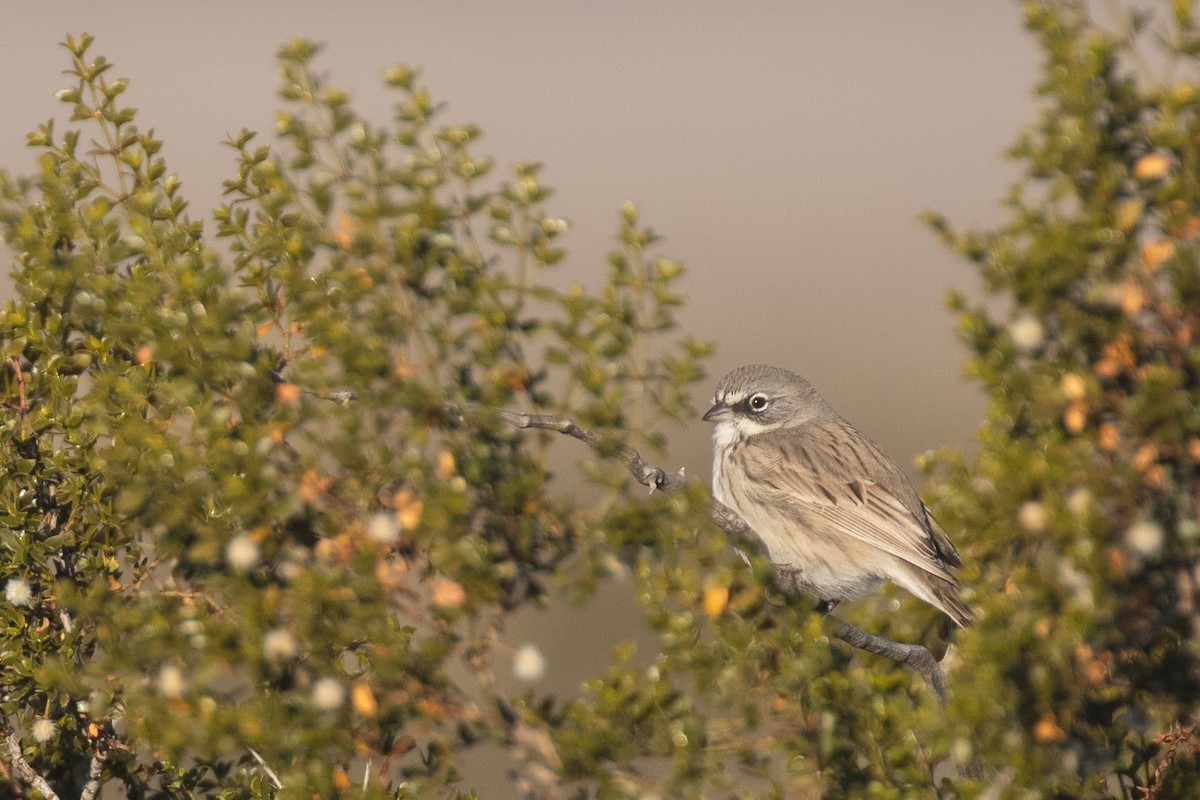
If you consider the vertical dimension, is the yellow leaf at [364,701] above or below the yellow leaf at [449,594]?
below

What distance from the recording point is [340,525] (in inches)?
166

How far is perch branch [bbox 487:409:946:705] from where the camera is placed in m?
4.34

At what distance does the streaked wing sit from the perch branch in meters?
2.72

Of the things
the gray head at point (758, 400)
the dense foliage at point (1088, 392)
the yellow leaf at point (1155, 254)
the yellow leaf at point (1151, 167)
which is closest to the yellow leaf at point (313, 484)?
the dense foliage at point (1088, 392)

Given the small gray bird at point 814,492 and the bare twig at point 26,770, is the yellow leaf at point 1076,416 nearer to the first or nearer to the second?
the small gray bird at point 814,492

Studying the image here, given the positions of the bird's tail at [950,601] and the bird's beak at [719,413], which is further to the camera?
the bird's beak at [719,413]

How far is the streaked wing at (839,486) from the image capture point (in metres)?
8.48

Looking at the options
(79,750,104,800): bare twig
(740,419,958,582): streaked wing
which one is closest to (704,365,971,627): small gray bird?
(740,419,958,582): streaked wing

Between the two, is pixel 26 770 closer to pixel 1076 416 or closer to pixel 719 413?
pixel 1076 416

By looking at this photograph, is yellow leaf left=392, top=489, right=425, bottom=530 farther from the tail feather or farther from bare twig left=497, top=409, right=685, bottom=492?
the tail feather

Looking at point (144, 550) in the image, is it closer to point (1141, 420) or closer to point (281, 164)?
point (281, 164)

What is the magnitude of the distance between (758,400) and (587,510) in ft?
17.9

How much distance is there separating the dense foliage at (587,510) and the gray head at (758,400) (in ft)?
15.2

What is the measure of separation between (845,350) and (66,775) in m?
35.0
